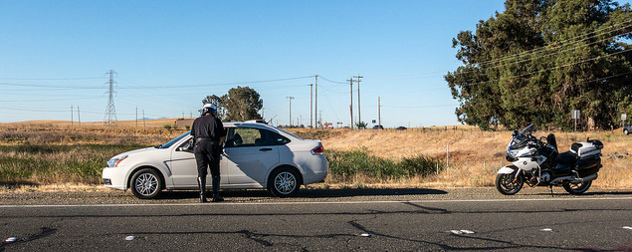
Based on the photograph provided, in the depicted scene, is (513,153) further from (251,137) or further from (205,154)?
(205,154)

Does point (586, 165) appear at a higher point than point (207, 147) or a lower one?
lower

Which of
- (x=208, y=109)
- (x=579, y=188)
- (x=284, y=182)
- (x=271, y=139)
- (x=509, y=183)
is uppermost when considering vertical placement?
(x=208, y=109)

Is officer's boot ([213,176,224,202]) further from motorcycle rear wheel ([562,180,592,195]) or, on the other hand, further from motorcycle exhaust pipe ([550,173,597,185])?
motorcycle rear wheel ([562,180,592,195])

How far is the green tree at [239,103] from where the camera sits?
192ft

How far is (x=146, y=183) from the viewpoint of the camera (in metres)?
9.84

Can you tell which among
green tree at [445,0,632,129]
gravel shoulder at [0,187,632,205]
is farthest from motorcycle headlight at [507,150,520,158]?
green tree at [445,0,632,129]

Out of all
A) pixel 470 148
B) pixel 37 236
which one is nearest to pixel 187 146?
pixel 37 236

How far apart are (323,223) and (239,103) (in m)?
58.0

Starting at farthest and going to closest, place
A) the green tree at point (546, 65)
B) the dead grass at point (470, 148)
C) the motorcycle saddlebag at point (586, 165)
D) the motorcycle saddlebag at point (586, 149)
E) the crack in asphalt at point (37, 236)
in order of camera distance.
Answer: the green tree at point (546, 65) → the dead grass at point (470, 148) → the motorcycle saddlebag at point (586, 149) → the motorcycle saddlebag at point (586, 165) → the crack in asphalt at point (37, 236)

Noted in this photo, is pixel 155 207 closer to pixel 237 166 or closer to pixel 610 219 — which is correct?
pixel 237 166

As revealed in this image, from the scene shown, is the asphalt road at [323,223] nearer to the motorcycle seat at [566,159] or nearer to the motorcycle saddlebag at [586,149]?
the motorcycle seat at [566,159]

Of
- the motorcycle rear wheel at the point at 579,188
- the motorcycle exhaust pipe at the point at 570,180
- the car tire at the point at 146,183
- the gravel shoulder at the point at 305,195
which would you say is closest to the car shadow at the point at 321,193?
the gravel shoulder at the point at 305,195

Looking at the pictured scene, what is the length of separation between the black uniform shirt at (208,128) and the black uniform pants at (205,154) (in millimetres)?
133

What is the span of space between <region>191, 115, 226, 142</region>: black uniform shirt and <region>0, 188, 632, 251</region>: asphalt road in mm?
1249
